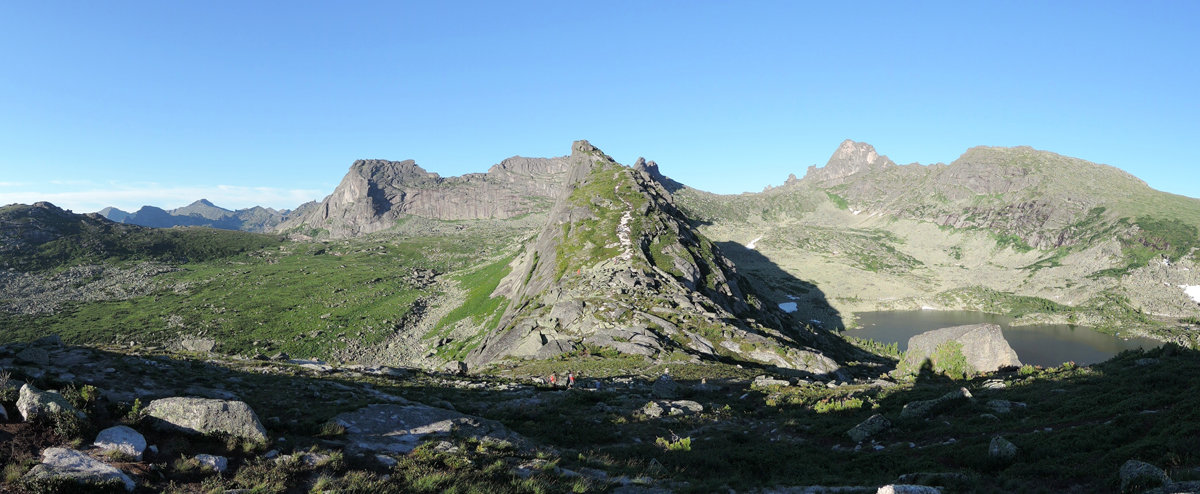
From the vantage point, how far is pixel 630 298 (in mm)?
65938

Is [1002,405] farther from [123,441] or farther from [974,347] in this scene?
[123,441]

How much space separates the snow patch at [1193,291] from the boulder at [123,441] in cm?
30292

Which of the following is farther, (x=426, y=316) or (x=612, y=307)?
(x=426, y=316)

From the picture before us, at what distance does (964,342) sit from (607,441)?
124 feet

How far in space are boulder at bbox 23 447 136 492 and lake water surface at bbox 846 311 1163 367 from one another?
573 feet

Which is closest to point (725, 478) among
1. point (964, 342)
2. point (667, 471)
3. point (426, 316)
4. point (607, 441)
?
point (667, 471)

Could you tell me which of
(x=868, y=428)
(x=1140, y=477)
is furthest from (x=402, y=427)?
(x=1140, y=477)

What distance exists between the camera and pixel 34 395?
465 inches

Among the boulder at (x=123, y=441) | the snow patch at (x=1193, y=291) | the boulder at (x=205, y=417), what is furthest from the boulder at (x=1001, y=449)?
the snow patch at (x=1193, y=291)

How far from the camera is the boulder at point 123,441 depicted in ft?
37.6

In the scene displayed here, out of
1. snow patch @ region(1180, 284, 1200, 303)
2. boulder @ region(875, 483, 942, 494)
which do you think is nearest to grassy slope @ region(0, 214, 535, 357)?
boulder @ region(875, 483, 942, 494)

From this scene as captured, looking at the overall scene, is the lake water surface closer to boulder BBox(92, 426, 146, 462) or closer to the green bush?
the green bush

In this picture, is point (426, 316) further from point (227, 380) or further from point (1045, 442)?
point (1045, 442)

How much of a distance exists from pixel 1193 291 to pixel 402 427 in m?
309
